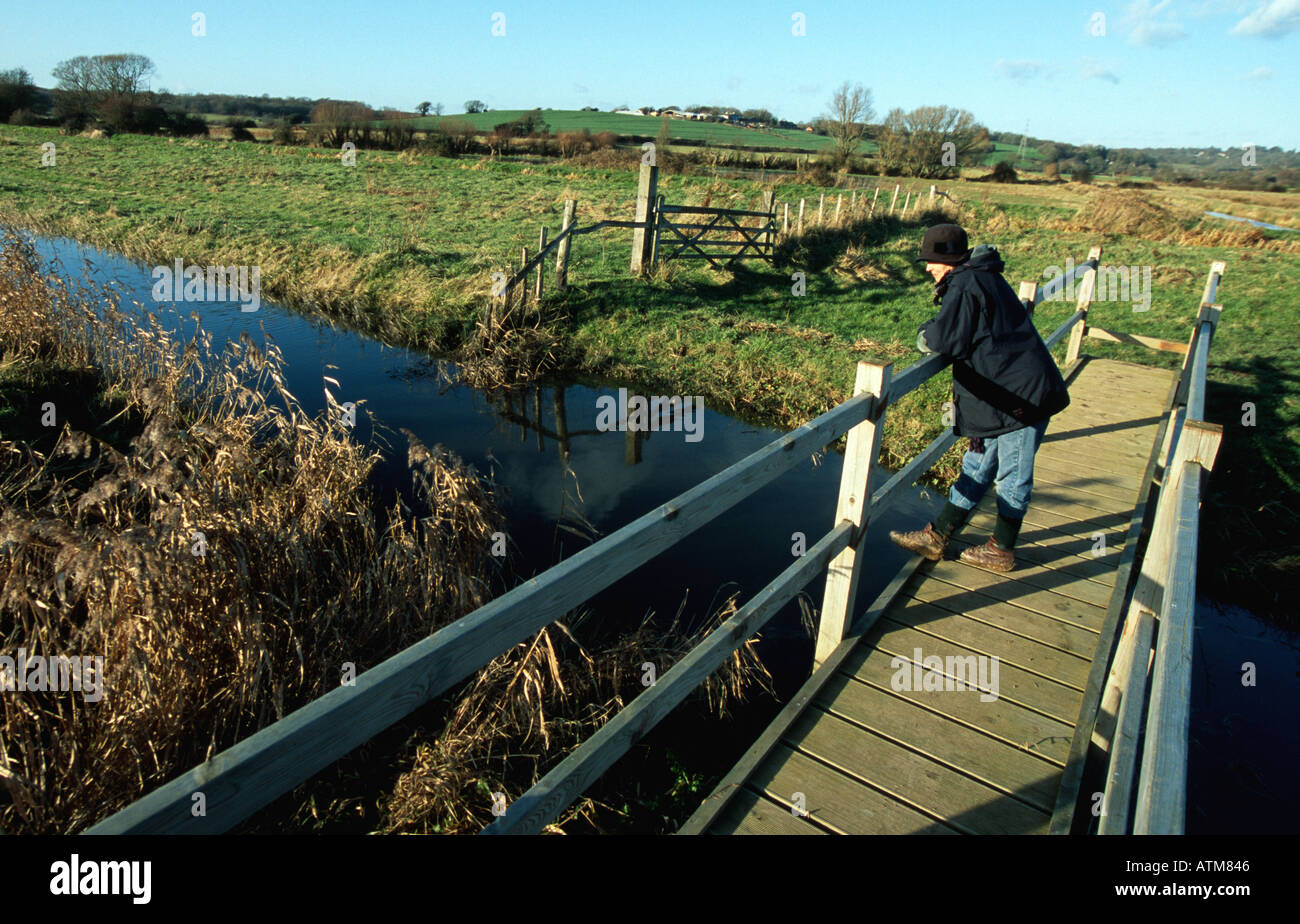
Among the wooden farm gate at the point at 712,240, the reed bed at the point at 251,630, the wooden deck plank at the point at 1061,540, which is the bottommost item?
the reed bed at the point at 251,630

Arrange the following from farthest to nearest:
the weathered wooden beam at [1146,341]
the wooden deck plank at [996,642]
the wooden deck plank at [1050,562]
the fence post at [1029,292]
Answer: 1. the weathered wooden beam at [1146,341]
2. the fence post at [1029,292]
3. the wooden deck plank at [1050,562]
4. the wooden deck plank at [996,642]

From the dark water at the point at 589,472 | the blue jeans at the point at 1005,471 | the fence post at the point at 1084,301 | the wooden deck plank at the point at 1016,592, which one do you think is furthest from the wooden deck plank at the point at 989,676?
the fence post at the point at 1084,301

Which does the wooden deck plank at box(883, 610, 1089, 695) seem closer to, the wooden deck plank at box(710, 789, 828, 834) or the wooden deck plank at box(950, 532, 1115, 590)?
the wooden deck plank at box(950, 532, 1115, 590)

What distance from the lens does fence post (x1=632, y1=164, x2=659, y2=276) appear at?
14172 millimetres

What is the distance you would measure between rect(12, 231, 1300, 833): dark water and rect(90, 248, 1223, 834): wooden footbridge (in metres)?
1.41

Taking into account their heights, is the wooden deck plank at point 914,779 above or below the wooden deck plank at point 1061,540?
below

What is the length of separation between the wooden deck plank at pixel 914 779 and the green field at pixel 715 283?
18.0ft

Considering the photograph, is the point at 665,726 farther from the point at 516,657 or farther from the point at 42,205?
the point at 42,205

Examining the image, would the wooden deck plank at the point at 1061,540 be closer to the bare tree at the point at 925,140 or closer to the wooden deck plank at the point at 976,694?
the wooden deck plank at the point at 976,694

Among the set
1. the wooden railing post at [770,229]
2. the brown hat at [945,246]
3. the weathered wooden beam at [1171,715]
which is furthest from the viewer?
the wooden railing post at [770,229]

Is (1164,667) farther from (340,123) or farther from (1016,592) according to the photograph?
(340,123)

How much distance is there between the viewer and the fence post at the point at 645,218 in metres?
14.2
